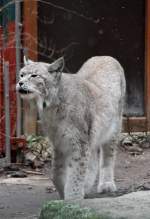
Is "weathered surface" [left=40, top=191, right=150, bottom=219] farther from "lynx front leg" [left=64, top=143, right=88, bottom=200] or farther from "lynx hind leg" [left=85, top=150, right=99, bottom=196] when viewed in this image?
"lynx hind leg" [left=85, top=150, right=99, bottom=196]

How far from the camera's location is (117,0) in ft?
36.1

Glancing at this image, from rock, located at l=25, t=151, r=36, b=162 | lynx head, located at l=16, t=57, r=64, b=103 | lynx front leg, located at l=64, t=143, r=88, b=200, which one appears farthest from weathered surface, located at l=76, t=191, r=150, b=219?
rock, located at l=25, t=151, r=36, b=162

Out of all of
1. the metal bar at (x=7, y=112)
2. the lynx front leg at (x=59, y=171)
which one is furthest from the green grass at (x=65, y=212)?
the metal bar at (x=7, y=112)

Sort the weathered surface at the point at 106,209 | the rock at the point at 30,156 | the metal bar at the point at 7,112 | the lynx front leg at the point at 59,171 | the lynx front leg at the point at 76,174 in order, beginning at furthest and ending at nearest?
the rock at the point at 30,156
the metal bar at the point at 7,112
the lynx front leg at the point at 59,171
the lynx front leg at the point at 76,174
the weathered surface at the point at 106,209

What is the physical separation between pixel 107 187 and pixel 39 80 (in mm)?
1666

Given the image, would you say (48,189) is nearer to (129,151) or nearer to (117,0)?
(129,151)

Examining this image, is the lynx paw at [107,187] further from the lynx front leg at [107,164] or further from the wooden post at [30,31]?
the wooden post at [30,31]

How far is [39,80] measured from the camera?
22.4ft

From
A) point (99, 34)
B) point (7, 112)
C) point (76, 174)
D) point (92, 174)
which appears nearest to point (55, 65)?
point (76, 174)

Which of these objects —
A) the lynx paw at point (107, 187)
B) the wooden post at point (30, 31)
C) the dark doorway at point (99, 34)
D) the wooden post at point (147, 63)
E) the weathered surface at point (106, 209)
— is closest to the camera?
the weathered surface at point (106, 209)

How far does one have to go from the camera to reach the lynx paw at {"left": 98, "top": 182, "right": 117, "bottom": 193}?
7.96 m

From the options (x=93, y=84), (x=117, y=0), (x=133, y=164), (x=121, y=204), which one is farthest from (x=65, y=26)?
(x=121, y=204)

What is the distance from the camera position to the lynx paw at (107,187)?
7965mm

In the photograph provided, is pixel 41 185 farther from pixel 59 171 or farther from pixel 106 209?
pixel 106 209
